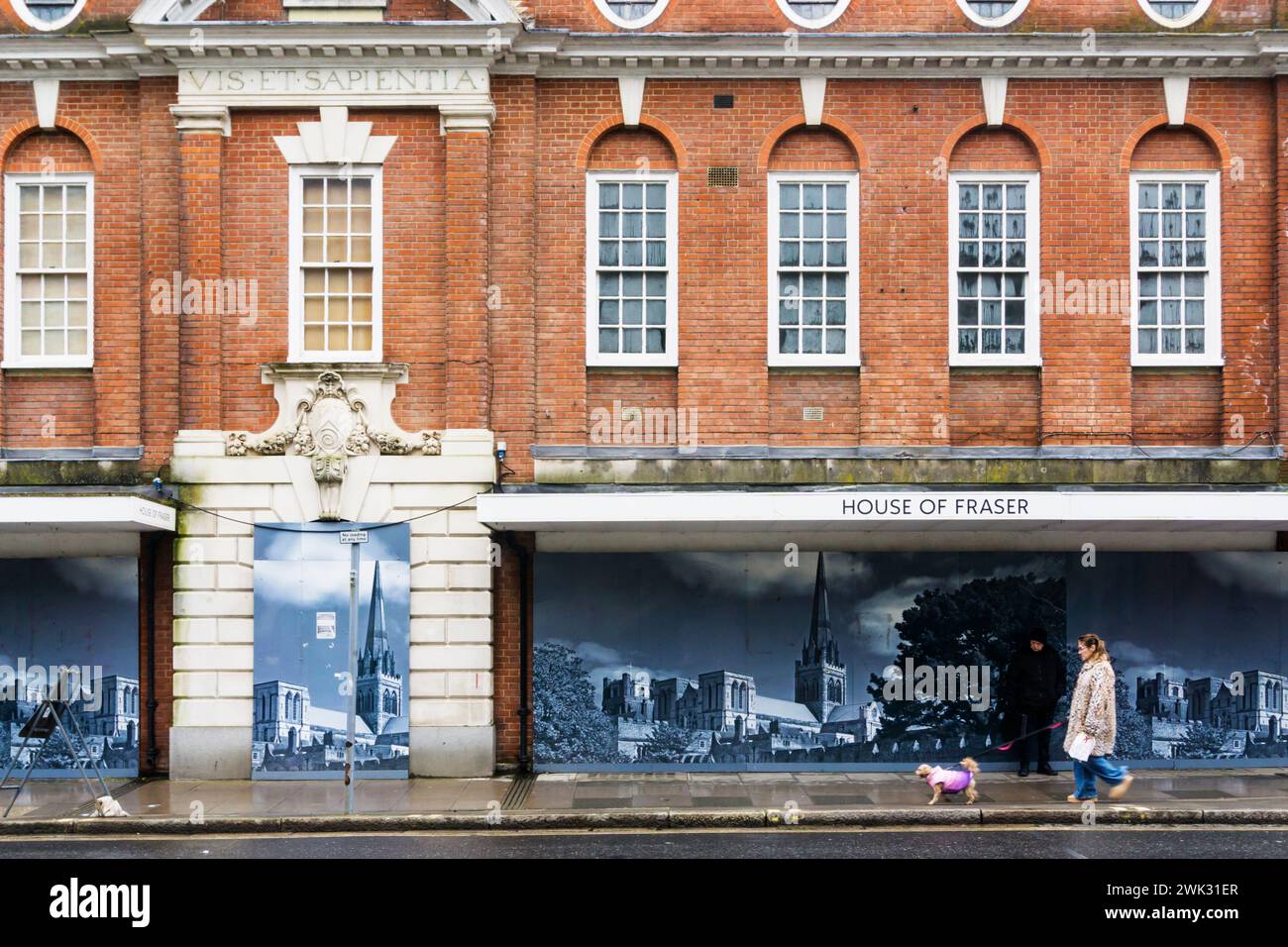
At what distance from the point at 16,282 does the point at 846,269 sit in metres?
9.69

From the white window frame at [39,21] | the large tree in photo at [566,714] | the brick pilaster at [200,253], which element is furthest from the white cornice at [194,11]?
the large tree in photo at [566,714]

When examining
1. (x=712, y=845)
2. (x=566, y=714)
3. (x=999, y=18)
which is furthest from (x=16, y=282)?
(x=999, y=18)

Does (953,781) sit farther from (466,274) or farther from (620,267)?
(466,274)

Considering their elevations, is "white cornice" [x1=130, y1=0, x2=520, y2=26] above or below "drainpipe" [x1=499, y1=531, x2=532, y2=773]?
above

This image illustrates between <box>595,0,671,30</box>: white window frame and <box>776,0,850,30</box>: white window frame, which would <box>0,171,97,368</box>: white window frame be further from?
<box>776,0,850,30</box>: white window frame

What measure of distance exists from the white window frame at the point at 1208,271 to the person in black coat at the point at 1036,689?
3.54 m

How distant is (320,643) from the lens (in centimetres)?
1617

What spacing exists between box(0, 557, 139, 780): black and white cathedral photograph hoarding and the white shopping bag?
33.9 ft

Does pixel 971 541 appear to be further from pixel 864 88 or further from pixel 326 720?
pixel 326 720

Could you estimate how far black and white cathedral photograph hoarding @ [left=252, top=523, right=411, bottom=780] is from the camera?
16.2 meters

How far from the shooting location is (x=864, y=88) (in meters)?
16.9

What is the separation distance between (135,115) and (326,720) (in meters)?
7.40

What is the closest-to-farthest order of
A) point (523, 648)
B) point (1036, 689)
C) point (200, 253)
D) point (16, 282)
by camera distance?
1. point (1036, 689)
2. point (200, 253)
3. point (523, 648)
4. point (16, 282)

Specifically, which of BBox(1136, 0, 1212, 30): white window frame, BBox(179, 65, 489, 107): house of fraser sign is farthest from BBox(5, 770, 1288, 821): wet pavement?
BBox(1136, 0, 1212, 30): white window frame
